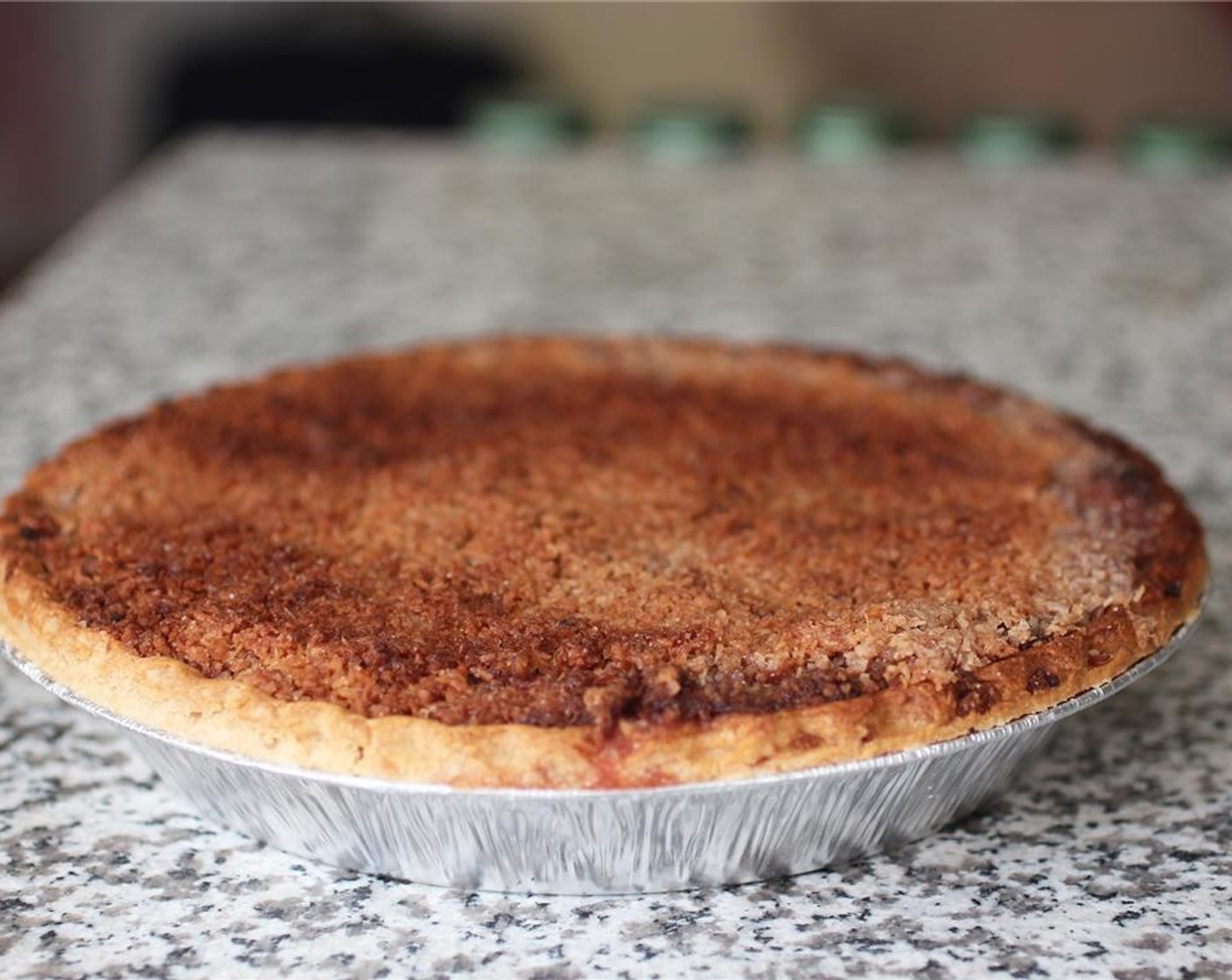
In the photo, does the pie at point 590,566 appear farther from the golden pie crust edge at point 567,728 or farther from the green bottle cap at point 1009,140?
the green bottle cap at point 1009,140

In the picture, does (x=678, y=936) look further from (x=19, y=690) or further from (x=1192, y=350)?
(x=1192, y=350)

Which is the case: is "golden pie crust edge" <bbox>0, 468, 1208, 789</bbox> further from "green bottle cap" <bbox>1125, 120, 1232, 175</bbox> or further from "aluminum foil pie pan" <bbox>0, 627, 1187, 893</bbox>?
"green bottle cap" <bbox>1125, 120, 1232, 175</bbox>

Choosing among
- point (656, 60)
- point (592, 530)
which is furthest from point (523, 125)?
point (656, 60)

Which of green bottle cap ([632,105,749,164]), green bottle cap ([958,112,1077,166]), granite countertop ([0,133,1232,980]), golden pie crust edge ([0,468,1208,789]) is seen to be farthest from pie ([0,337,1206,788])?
green bottle cap ([958,112,1077,166])

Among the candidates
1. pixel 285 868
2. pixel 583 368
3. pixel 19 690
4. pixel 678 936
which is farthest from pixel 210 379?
pixel 678 936

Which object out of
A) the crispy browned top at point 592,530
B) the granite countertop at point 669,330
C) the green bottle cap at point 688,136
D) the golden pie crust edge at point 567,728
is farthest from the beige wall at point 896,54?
the golden pie crust edge at point 567,728
